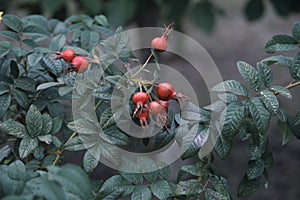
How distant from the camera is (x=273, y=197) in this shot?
8.83ft

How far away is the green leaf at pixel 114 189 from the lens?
3.42 ft

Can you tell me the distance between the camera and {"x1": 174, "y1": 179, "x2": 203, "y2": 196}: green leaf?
3.47 ft

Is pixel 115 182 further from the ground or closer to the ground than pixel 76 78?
closer to the ground

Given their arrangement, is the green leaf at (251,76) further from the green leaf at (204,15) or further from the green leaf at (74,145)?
the green leaf at (204,15)

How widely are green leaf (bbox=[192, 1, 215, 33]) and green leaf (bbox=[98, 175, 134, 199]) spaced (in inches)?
76.4

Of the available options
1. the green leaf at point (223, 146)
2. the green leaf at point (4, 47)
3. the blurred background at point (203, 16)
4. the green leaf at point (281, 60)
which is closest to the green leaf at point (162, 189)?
the green leaf at point (223, 146)

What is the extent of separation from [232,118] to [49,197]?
16.4 inches

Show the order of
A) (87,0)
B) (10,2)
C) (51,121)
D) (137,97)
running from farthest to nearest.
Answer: (10,2) → (87,0) → (51,121) → (137,97)

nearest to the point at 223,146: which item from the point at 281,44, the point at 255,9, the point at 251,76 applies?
the point at 251,76

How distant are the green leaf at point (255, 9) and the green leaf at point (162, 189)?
6.27 feet

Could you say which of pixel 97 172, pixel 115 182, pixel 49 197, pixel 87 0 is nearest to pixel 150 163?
pixel 115 182

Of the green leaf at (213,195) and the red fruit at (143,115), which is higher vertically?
the red fruit at (143,115)

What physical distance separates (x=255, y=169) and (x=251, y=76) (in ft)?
0.62

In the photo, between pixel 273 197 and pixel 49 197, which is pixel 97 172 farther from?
pixel 49 197
